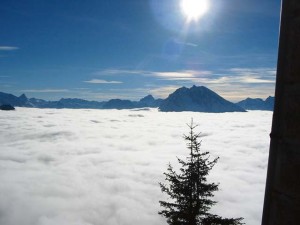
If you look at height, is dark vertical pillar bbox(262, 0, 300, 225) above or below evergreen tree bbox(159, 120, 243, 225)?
above

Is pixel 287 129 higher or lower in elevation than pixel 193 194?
higher

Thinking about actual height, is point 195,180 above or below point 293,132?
below

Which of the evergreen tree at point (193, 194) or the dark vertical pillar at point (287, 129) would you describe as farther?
the evergreen tree at point (193, 194)

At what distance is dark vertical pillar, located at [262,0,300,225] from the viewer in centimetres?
136

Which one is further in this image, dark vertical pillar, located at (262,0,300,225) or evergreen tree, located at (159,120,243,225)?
evergreen tree, located at (159,120,243,225)

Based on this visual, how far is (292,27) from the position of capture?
1.39 m

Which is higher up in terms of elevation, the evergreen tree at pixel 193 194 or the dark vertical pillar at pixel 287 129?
the dark vertical pillar at pixel 287 129

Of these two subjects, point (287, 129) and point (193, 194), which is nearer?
point (287, 129)

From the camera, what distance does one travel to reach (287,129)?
1389mm

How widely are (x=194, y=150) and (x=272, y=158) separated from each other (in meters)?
21.5

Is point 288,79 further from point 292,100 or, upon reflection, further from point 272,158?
point 272,158

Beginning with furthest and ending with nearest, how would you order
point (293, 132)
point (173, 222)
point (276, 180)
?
point (173, 222) < point (276, 180) < point (293, 132)

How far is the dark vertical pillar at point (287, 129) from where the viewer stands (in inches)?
53.4

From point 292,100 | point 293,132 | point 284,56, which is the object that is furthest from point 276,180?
point 284,56
